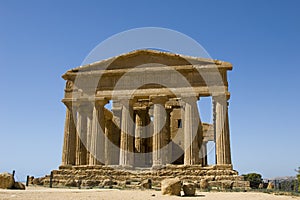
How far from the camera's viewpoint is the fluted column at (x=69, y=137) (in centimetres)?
3291

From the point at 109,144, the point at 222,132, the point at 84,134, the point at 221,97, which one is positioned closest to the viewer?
the point at 222,132

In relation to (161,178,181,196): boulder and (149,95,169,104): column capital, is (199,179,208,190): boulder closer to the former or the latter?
(161,178,181,196): boulder

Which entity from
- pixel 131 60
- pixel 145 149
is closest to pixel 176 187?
pixel 131 60

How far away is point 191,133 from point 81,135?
1030 cm

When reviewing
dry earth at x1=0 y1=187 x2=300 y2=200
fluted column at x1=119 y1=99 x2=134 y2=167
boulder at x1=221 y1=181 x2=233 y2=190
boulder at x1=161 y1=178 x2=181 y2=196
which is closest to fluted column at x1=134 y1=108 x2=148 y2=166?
fluted column at x1=119 y1=99 x2=134 y2=167

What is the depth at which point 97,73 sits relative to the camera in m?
33.3

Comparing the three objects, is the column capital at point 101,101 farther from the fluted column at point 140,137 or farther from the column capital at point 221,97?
the column capital at point 221,97

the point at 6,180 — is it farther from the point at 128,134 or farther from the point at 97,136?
the point at 128,134

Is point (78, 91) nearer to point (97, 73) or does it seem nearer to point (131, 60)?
point (97, 73)

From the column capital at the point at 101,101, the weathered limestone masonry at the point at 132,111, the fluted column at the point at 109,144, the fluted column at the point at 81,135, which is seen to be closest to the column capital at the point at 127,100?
the weathered limestone masonry at the point at 132,111

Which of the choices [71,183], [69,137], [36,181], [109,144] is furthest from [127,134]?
[36,181]

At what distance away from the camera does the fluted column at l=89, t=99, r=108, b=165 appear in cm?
3215

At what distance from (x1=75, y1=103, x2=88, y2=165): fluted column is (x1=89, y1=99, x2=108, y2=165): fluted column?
116 centimetres

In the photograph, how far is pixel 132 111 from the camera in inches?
1304
